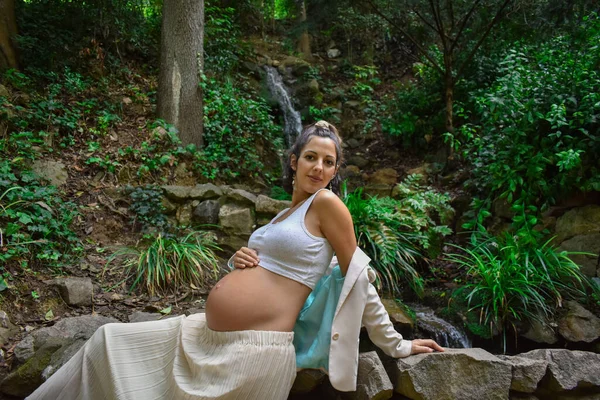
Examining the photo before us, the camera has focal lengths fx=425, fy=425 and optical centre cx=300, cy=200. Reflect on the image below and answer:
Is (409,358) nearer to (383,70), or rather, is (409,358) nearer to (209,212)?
(209,212)

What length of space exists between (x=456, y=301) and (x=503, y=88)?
239 cm

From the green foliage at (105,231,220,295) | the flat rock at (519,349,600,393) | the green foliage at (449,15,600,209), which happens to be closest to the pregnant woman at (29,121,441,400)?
the flat rock at (519,349,600,393)

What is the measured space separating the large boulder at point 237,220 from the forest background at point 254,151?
0.85 feet

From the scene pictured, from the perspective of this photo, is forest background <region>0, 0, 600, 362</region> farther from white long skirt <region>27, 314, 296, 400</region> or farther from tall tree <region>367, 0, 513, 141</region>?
white long skirt <region>27, 314, 296, 400</region>

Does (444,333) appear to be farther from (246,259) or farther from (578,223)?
(246,259)

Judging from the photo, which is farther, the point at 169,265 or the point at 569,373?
the point at 169,265

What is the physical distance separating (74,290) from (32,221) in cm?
85

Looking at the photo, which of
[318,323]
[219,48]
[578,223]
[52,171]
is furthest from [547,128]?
[219,48]

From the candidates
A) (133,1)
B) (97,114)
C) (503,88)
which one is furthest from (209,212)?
(133,1)

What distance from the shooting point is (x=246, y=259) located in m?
1.95

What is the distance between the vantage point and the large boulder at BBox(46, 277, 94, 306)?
3463 millimetres

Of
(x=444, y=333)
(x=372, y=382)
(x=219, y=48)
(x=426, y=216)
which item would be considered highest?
(x=219, y=48)

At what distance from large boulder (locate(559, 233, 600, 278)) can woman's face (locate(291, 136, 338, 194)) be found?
308cm

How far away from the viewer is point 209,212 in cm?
490
